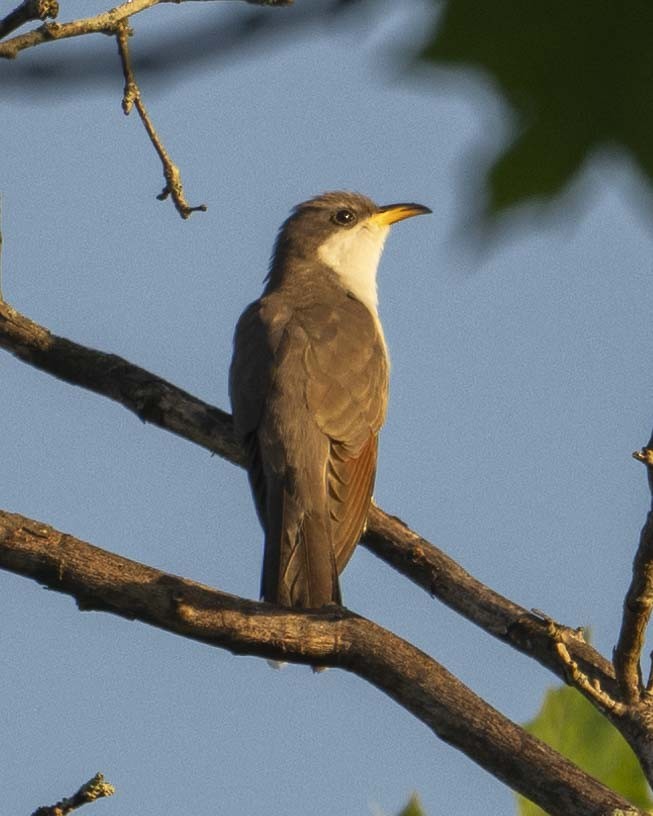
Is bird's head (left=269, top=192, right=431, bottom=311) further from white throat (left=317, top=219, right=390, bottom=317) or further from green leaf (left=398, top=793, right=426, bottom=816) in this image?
green leaf (left=398, top=793, right=426, bottom=816)

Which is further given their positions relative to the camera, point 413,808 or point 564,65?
point 413,808

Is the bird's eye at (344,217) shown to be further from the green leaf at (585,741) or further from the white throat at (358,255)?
the green leaf at (585,741)

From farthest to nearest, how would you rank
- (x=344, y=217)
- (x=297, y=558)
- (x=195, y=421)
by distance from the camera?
(x=344, y=217) < (x=195, y=421) < (x=297, y=558)

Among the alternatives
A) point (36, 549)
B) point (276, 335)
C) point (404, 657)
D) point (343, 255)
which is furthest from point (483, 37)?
point (343, 255)

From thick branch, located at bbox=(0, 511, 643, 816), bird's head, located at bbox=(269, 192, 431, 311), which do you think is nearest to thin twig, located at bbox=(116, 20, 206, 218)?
thick branch, located at bbox=(0, 511, 643, 816)

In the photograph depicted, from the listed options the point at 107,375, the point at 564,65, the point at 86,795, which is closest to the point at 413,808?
the point at 86,795

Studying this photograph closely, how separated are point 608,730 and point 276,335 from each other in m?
3.80

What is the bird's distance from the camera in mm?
5688

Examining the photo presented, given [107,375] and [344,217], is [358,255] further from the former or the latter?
[107,375]

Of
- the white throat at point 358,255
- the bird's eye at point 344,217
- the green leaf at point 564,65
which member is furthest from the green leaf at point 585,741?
the bird's eye at point 344,217

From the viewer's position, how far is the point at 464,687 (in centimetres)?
345

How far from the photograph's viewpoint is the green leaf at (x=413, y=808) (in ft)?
7.89

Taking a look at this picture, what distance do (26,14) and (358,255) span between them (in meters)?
5.99

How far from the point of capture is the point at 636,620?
3.28m
